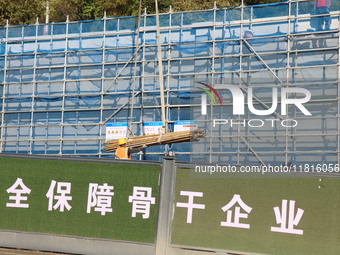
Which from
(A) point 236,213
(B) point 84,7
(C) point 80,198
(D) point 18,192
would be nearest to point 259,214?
(A) point 236,213

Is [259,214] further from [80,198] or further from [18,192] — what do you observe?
[18,192]

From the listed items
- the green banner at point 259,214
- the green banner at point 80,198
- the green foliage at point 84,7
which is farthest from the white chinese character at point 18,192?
the green foliage at point 84,7

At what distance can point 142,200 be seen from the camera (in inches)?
391

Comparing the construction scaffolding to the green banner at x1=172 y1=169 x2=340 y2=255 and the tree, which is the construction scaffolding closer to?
the tree

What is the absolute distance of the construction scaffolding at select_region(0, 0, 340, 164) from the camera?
22453 millimetres

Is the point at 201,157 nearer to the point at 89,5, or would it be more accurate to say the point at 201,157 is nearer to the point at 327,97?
the point at 327,97

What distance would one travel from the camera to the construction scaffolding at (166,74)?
2245 cm

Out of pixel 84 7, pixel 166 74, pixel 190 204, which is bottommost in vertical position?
pixel 190 204

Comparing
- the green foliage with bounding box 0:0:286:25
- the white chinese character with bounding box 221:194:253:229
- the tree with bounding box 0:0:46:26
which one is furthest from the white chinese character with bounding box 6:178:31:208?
the tree with bounding box 0:0:46:26

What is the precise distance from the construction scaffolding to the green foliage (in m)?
4.67

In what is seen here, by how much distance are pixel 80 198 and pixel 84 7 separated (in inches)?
1038

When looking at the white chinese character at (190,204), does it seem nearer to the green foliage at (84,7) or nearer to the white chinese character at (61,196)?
the white chinese character at (61,196)

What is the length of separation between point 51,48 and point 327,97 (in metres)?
12.5

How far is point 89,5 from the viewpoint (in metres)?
35.2
